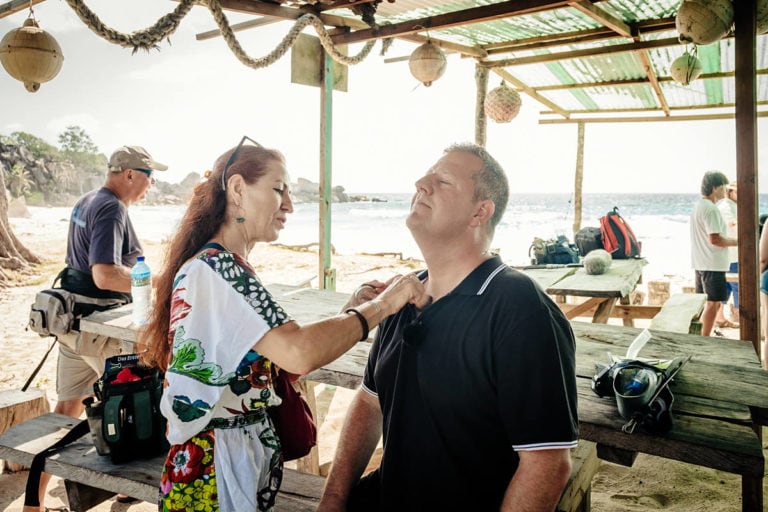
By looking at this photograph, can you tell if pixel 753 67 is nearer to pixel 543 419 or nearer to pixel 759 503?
pixel 759 503

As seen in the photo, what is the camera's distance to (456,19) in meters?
4.32

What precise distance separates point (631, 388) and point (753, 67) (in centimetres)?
312

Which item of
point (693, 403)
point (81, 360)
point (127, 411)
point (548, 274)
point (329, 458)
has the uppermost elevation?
Result: point (548, 274)

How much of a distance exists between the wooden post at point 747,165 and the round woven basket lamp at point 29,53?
472 centimetres

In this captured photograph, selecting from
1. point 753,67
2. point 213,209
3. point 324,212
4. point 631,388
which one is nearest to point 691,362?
point 631,388

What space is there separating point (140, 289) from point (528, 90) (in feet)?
22.2

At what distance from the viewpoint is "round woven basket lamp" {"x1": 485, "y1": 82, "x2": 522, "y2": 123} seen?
616cm

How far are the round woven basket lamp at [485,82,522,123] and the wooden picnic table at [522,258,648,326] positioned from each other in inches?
76.1

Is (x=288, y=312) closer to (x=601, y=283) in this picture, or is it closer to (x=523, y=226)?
(x=601, y=283)

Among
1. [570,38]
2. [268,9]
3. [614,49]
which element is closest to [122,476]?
[268,9]

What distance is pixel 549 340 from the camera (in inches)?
57.6

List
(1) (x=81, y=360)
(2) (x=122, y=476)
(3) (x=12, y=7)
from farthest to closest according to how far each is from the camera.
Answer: (3) (x=12, y=7)
(1) (x=81, y=360)
(2) (x=122, y=476)

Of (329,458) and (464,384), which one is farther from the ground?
(464,384)

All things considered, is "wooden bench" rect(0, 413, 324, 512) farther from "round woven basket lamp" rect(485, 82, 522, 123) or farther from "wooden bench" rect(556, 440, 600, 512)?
"round woven basket lamp" rect(485, 82, 522, 123)
